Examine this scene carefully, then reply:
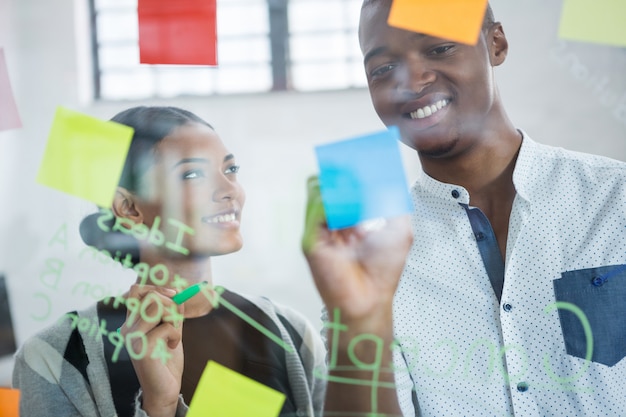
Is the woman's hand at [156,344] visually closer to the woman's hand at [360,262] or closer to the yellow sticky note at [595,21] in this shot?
the woman's hand at [360,262]

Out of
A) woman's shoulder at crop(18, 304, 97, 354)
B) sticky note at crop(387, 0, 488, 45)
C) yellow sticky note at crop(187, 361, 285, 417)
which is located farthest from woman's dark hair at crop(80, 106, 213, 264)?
sticky note at crop(387, 0, 488, 45)

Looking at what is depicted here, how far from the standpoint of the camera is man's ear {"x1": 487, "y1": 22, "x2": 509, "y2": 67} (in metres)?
0.93

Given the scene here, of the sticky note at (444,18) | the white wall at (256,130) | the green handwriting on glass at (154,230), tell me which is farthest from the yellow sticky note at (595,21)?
the green handwriting on glass at (154,230)

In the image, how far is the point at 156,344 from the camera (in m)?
1.00

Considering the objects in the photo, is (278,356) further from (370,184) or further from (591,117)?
(591,117)

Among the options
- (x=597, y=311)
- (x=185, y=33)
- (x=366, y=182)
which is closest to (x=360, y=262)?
(x=366, y=182)

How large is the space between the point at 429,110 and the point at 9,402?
32.0 inches

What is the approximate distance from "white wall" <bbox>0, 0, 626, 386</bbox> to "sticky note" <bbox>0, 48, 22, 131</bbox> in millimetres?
12

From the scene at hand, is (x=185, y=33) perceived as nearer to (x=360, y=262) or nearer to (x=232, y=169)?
(x=232, y=169)

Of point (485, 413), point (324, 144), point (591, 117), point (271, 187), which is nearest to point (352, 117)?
point (324, 144)

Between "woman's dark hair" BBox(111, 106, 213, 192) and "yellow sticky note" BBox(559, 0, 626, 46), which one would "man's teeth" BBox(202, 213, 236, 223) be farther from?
"yellow sticky note" BBox(559, 0, 626, 46)

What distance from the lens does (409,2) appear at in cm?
91

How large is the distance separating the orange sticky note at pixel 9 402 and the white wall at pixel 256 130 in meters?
0.03

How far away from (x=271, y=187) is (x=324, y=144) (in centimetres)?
11
